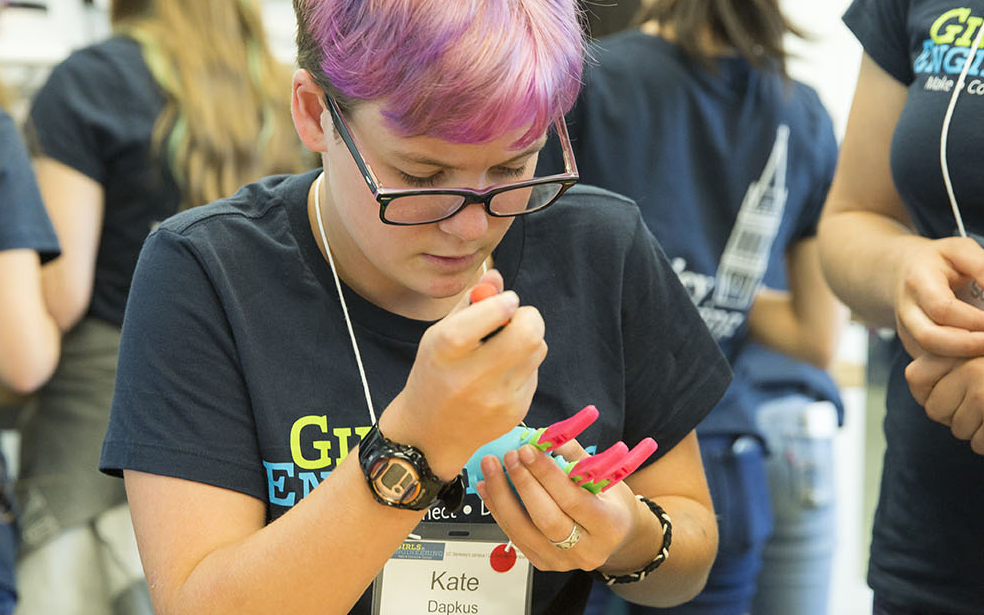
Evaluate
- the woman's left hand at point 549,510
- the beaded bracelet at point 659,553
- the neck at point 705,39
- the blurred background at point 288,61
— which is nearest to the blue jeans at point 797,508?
the blurred background at point 288,61

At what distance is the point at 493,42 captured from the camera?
0.94 metres

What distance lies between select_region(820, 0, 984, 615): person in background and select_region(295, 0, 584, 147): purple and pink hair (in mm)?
455

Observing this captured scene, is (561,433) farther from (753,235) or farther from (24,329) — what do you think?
(24,329)

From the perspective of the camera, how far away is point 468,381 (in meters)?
0.83

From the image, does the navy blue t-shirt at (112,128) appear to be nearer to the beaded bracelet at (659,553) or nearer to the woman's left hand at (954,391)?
the beaded bracelet at (659,553)

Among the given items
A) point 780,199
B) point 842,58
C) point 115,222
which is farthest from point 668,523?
point 842,58

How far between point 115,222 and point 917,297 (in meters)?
1.50

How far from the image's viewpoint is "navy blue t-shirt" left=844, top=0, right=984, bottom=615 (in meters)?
1.14

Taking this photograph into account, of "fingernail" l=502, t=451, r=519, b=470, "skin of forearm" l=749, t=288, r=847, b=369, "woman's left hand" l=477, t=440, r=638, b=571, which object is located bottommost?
"skin of forearm" l=749, t=288, r=847, b=369

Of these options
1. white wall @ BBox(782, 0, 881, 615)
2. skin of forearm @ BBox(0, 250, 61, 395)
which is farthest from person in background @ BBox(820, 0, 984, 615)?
white wall @ BBox(782, 0, 881, 615)

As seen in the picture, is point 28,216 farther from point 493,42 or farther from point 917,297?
point 917,297

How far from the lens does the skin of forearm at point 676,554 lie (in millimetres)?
1125

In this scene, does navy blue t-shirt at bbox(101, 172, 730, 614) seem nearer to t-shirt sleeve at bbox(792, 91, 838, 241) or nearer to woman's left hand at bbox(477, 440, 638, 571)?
woman's left hand at bbox(477, 440, 638, 571)

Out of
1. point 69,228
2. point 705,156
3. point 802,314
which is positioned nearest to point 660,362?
point 705,156
